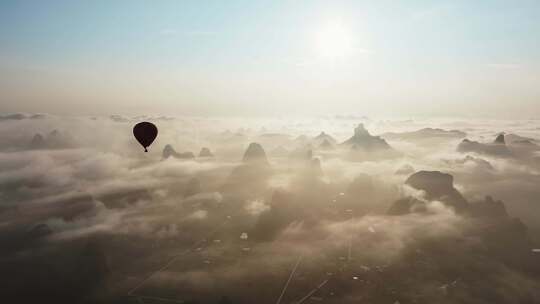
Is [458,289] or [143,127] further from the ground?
[143,127]

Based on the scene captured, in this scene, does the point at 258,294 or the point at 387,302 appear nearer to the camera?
the point at 387,302

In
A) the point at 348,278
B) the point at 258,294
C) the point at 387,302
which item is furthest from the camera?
the point at 348,278

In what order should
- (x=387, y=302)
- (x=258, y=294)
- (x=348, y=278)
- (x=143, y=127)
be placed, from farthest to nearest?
(x=348, y=278), (x=258, y=294), (x=387, y=302), (x=143, y=127)

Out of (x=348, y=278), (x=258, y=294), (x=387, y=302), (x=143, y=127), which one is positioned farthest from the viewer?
(x=348, y=278)

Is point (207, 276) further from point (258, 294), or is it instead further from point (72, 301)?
point (72, 301)

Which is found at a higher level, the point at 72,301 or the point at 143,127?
the point at 143,127

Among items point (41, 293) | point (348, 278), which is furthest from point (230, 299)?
point (41, 293)

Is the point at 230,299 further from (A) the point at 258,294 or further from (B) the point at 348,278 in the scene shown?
(B) the point at 348,278

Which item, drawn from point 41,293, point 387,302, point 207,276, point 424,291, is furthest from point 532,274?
point 41,293

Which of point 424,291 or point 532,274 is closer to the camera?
point 424,291
